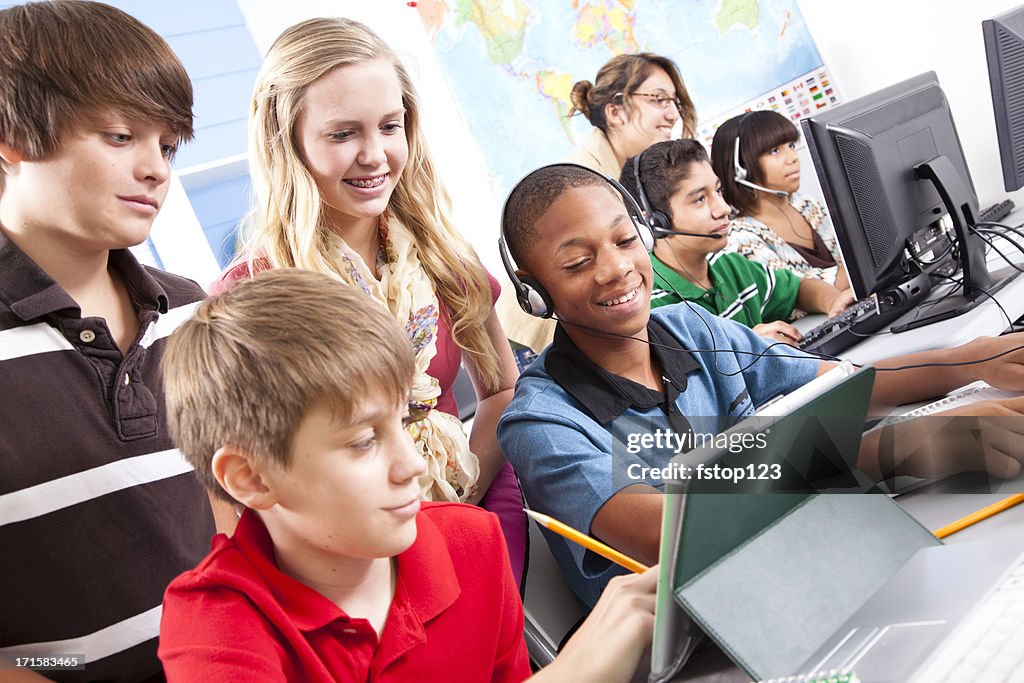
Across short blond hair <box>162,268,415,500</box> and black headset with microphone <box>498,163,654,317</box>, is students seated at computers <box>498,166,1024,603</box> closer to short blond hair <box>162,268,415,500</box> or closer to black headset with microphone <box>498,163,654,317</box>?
black headset with microphone <box>498,163,654,317</box>

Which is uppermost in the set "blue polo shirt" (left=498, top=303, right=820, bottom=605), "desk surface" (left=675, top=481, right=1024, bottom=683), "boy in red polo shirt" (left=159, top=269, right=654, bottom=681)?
"boy in red polo shirt" (left=159, top=269, right=654, bottom=681)

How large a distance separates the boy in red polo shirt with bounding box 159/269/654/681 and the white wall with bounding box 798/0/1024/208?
3189 millimetres

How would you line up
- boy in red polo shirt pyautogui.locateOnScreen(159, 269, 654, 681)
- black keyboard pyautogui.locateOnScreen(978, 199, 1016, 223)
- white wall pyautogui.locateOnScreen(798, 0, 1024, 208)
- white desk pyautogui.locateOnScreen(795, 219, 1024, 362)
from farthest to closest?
white wall pyautogui.locateOnScreen(798, 0, 1024, 208) → black keyboard pyautogui.locateOnScreen(978, 199, 1016, 223) → white desk pyautogui.locateOnScreen(795, 219, 1024, 362) → boy in red polo shirt pyautogui.locateOnScreen(159, 269, 654, 681)

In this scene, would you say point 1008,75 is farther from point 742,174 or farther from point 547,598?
point 547,598

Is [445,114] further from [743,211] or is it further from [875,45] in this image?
[875,45]

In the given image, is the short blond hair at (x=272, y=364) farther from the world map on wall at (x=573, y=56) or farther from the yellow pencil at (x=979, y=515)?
the world map on wall at (x=573, y=56)

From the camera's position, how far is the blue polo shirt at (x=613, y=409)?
1123 mm

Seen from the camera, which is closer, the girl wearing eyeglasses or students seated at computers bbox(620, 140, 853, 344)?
students seated at computers bbox(620, 140, 853, 344)

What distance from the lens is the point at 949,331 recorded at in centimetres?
155

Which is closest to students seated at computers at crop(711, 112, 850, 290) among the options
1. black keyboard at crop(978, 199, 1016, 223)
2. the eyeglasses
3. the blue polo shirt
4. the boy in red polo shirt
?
the eyeglasses

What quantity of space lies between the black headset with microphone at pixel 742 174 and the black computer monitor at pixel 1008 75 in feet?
3.49

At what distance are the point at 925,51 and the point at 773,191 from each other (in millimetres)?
1470

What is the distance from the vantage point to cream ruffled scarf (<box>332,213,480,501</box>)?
4.57ft

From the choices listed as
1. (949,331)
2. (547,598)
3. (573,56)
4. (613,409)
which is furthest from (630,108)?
(547,598)
